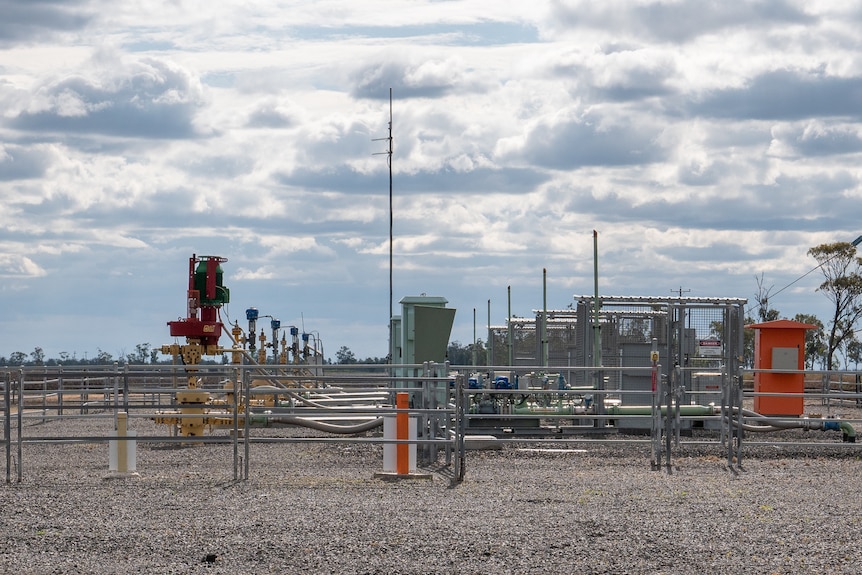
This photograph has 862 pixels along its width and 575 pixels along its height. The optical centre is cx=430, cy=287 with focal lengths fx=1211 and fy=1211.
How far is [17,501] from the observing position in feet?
38.3

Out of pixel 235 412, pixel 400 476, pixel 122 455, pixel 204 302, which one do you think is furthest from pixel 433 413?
pixel 204 302

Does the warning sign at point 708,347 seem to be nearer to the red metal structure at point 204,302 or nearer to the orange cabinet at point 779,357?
the orange cabinet at point 779,357

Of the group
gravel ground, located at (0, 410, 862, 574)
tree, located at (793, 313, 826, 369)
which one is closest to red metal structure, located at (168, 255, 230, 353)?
gravel ground, located at (0, 410, 862, 574)

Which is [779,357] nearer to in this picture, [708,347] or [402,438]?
[708,347]

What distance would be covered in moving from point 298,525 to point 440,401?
6535mm

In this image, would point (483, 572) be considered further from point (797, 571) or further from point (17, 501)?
point (17, 501)

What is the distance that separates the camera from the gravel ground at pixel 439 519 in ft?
28.0

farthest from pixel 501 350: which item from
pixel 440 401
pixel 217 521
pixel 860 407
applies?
pixel 217 521

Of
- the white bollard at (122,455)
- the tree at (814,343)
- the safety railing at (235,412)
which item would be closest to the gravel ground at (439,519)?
the white bollard at (122,455)

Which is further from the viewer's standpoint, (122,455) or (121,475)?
(122,455)

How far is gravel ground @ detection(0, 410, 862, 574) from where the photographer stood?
28.0 feet

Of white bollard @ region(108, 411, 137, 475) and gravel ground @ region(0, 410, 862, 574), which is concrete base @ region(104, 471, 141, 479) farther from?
gravel ground @ region(0, 410, 862, 574)

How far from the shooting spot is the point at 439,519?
33.9ft

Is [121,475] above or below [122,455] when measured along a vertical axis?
below
